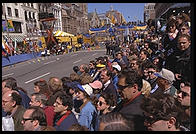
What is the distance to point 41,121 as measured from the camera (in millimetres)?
2418

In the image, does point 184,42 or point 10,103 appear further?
point 184,42

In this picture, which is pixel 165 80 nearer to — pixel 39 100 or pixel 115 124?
pixel 115 124

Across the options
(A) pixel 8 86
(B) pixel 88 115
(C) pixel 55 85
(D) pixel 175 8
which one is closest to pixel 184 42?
(B) pixel 88 115

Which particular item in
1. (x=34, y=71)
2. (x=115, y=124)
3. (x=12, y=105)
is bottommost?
(x=34, y=71)

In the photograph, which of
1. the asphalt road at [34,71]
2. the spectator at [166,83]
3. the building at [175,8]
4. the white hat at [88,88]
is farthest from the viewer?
the asphalt road at [34,71]

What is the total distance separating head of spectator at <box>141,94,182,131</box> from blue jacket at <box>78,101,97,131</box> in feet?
3.45

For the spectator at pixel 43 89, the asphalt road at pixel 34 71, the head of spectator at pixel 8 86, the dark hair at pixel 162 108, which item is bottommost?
the asphalt road at pixel 34 71

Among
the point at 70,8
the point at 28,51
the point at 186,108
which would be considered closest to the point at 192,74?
the point at 186,108

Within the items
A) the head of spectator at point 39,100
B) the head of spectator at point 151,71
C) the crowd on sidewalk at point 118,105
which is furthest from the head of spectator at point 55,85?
the head of spectator at point 151,71

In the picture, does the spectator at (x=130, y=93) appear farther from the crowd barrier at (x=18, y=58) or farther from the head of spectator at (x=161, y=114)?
the crowd barrier at (x=18, y=58)

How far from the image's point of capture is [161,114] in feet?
6.24

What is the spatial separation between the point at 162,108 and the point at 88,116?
4.10 ft

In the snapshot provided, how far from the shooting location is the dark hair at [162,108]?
1.90 m

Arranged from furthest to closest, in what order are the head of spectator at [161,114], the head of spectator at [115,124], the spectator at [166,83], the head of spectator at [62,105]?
the spectator at [166,83]
the head of spectator at [62,105]
the head of spectator at [161,114]
the head of spectator at [115,124]
